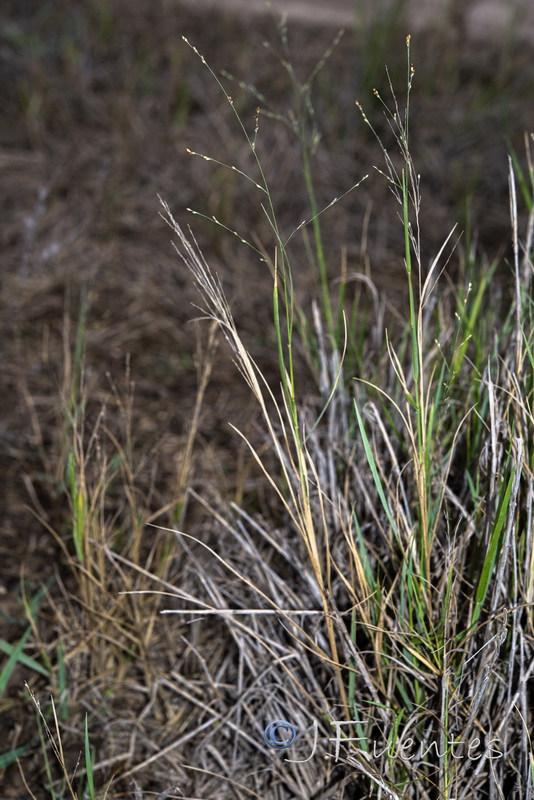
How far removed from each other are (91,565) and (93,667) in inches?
6.5

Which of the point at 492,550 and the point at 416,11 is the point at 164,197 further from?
the point at 492,550

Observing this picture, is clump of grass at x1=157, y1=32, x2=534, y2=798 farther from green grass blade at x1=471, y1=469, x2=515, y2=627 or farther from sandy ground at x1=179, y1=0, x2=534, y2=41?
sandy ground at x1=179, y1=0, x2=534, y2=41

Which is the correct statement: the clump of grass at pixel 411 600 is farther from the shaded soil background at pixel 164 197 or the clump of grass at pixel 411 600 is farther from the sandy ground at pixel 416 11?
the sandy ground at pixel 416 11

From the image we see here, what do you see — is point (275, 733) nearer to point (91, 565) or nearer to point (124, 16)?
point (91, 565)

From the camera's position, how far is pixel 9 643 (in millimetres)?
1520

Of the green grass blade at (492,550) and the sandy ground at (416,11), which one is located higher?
the sandy ground at (416,11)

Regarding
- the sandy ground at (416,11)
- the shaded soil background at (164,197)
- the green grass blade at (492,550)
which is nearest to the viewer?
the green grass blade at (492,550)

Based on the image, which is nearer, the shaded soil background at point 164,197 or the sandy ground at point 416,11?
the shaded soil background at point 164,197

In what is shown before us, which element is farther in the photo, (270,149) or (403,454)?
(270,149)

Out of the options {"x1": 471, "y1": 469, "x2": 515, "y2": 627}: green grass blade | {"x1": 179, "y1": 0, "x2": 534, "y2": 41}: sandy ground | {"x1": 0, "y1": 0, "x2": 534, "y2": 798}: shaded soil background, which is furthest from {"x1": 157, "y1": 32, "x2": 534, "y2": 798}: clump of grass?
{"x1": 179, "y1": 0, "x2": 534, "y2": 41}: sandy ground


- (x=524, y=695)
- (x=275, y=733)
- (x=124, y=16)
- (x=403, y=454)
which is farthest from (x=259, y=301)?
(x=124, y=16)

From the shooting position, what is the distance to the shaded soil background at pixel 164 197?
1905mm

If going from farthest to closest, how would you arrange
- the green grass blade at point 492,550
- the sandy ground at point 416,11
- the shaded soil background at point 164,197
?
the sandy ground at point 416,11 → the shaded soil background at point 164,197 → the green grass blade at point 492,550

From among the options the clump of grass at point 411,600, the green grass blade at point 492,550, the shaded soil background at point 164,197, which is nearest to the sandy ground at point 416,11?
the shaded soil background at point 164,197
